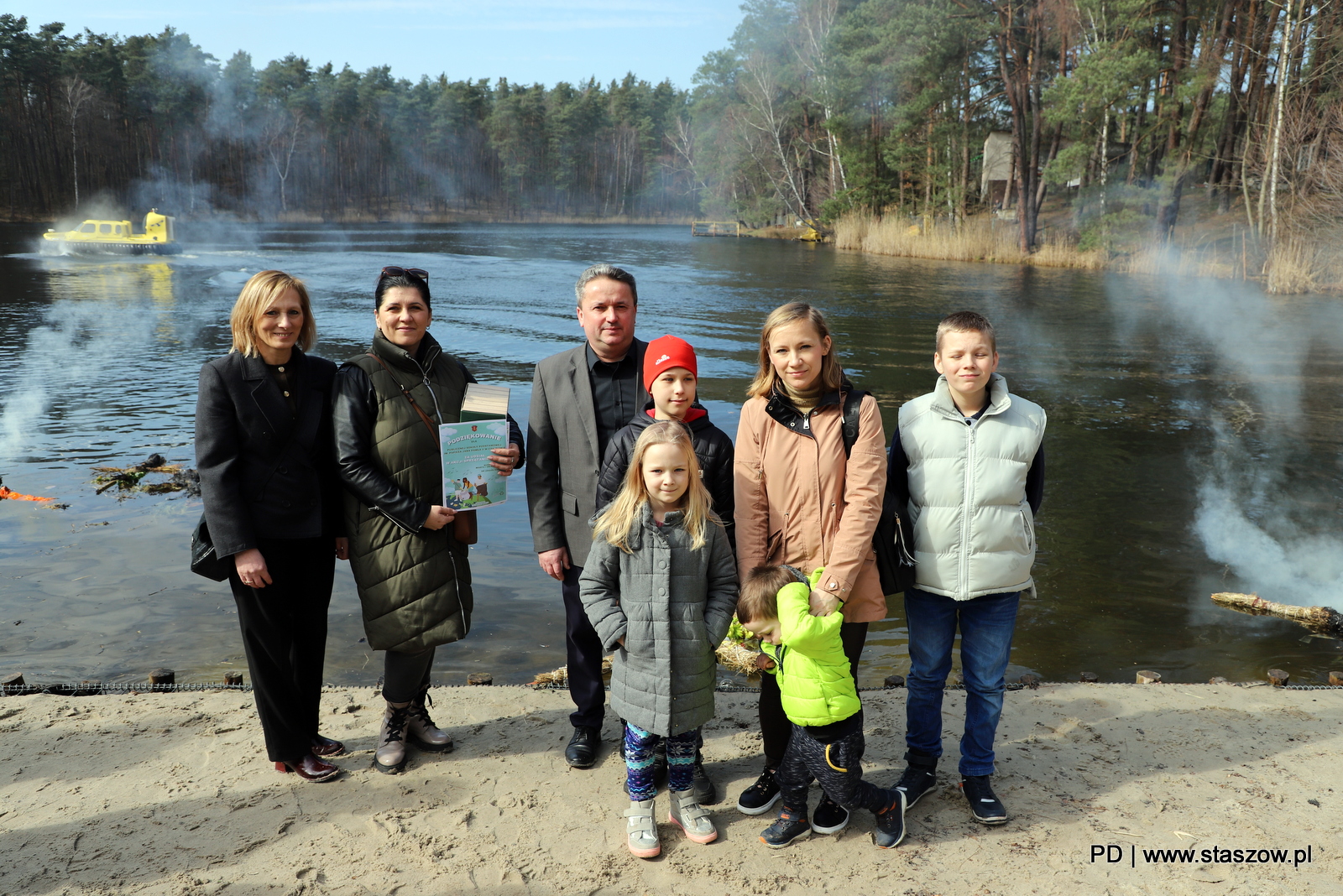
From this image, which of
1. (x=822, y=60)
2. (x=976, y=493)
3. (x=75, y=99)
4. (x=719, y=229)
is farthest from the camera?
(x=719, y=229)

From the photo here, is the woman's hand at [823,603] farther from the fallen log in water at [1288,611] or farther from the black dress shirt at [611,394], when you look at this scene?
the fallen log in water at [1288,611]

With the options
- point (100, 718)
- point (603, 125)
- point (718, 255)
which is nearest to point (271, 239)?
point (718, 255)

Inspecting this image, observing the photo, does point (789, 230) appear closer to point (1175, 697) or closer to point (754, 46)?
point (754, 46)

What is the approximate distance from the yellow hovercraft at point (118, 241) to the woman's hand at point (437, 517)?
37792 mm

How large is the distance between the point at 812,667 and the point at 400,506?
162cm

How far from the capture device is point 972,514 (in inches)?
125

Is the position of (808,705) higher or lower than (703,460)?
lower

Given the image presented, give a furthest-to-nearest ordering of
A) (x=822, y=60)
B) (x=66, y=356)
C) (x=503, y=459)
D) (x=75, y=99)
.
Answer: (x=75, y=99), (x=822, y=60), (x=66, y=356), (x=503, y=459)

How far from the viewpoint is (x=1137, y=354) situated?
663 inches

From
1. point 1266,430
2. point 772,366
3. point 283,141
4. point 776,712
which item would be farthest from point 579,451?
point 283,141

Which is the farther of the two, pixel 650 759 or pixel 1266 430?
pixel 1266 430

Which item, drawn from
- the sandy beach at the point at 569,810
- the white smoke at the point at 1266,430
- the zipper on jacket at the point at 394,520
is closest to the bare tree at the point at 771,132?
the white smoke at the point at 1266,430

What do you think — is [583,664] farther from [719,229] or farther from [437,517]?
[719,229]

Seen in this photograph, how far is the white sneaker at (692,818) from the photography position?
123 inches
